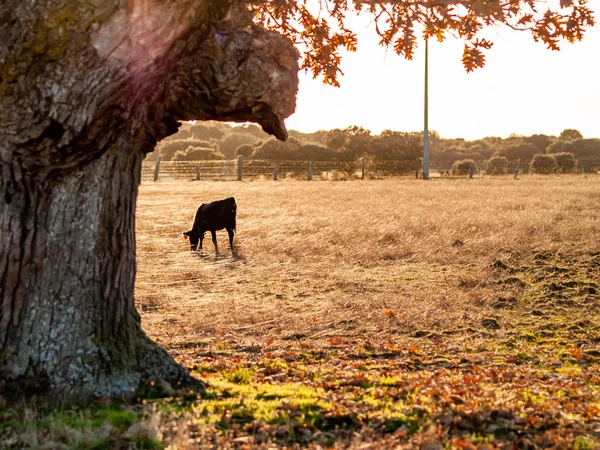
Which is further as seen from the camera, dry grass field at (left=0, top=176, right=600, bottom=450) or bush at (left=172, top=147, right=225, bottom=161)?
bush at (left=172, top=147, right=225, bottom=161)

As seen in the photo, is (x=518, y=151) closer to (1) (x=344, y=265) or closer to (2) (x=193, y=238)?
(2) (x=193, y=238)

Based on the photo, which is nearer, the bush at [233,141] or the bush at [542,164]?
the bush at [542,164]

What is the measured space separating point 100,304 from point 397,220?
12.7 m

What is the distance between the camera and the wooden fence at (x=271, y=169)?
4497cm

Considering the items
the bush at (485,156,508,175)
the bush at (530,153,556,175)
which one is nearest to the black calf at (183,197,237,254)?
the bush at (530,153,556,175)

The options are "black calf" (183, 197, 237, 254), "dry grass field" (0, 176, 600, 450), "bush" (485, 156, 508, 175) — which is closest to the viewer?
"dry grass field" (0, 176, 600, 450)

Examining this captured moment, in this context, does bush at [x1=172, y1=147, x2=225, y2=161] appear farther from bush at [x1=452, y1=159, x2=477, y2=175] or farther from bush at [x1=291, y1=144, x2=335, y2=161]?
bush at [x1=452, y1=159, x2=477, y2=175]

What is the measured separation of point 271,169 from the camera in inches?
1781

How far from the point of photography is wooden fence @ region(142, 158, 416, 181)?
44969 millimetres

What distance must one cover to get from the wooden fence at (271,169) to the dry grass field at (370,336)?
26.3m

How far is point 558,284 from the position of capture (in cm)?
1027

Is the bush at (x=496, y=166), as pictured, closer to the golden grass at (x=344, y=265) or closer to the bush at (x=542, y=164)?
the bush at (x=542, y=164)

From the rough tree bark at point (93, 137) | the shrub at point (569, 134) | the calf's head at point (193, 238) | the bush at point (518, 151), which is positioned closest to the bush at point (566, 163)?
the bush at point (518, 151)

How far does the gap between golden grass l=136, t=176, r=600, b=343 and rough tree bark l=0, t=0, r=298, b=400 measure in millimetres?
2874
